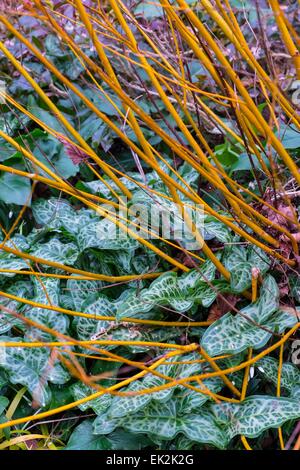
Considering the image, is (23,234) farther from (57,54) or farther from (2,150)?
(57,54)

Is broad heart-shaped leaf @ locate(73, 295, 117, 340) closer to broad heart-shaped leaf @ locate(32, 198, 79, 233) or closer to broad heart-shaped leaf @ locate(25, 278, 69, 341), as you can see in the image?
broad heart-shaped leaf @ locate(25, 278, 69, 341)

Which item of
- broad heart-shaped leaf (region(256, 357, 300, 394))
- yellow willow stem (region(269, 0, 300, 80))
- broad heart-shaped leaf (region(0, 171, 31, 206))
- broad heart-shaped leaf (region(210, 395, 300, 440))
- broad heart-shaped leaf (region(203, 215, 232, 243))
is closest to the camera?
yellow willow stem (region(269, 0, 300, 80))

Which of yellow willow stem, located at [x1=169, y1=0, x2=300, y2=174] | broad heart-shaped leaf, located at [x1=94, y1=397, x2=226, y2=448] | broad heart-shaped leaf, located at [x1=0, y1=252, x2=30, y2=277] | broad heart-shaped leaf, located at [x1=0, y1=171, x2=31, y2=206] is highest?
yellow willow stem, located at [x1=169, y1=0, x2=300, y2=174]

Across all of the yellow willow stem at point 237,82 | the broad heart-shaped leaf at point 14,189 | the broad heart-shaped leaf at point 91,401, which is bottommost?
the broad heart-shaped leaf at point 91,401

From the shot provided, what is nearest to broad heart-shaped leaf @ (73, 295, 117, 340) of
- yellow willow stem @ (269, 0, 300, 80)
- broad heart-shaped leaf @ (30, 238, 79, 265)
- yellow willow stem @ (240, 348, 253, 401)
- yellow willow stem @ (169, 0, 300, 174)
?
broad heart-shaped leaf @ (30, 238, 79, 265)

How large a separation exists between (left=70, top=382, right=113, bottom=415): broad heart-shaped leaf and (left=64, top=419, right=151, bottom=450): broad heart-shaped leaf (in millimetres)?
53

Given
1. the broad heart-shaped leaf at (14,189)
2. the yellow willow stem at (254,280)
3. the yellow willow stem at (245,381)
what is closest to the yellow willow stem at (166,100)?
the yellow willow stem at (254,280)

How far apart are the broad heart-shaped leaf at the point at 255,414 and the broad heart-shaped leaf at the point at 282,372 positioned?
71 mm

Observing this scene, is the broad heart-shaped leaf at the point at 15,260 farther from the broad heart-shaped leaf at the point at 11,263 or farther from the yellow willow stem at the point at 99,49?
the yellow willow stem at the point at 99,49

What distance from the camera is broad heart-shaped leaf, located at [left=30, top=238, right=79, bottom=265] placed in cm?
163

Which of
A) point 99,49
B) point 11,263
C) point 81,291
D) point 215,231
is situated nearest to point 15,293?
point 11,263

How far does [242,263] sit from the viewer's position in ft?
4.72

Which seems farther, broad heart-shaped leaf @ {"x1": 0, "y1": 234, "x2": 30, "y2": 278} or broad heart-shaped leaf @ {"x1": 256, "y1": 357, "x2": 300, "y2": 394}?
broad heart-shaped leaf @ {"x1": 0, "y1": 234, "x2": 30, "y2": 278}

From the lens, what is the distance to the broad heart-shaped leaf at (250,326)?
1312mm
